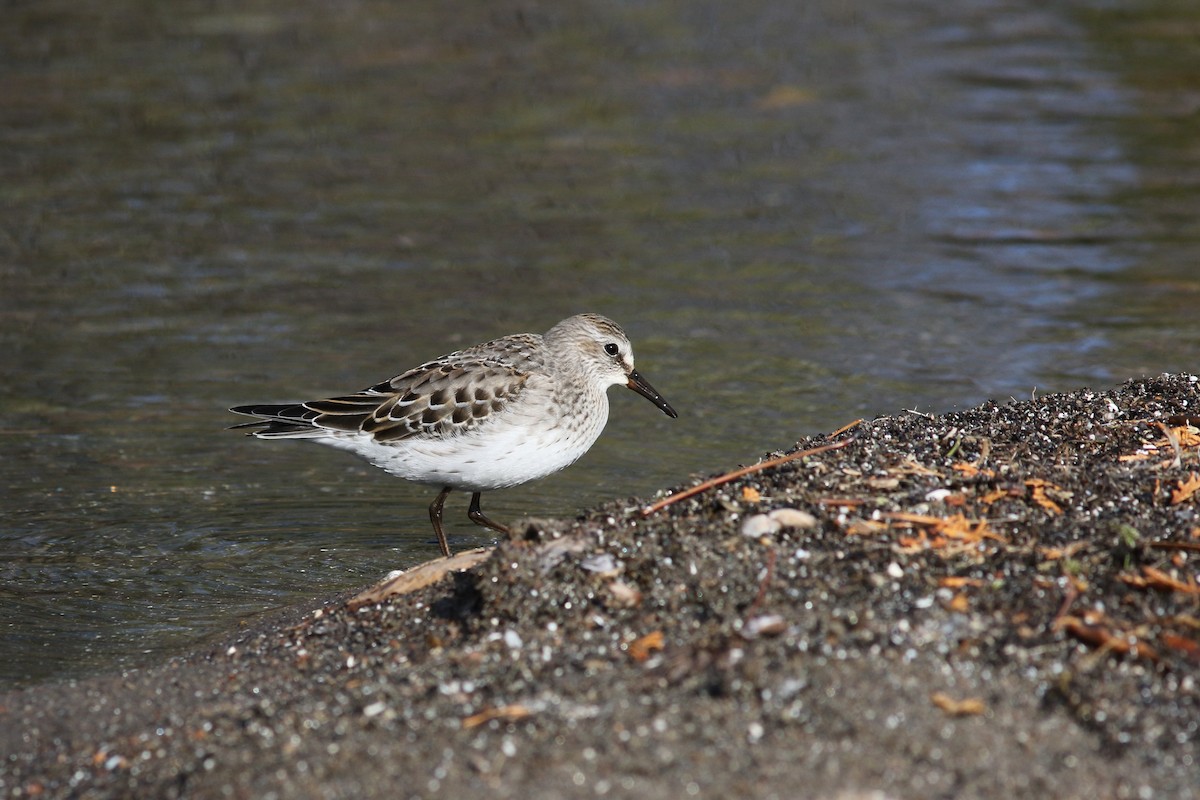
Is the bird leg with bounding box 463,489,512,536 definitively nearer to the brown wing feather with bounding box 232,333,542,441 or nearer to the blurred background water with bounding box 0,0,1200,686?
the blurred background water with bounding box 0,0,1200,686

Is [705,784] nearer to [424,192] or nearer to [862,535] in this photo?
[862,535]

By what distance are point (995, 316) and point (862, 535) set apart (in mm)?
6398

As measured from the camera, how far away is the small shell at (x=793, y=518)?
16.3 ft

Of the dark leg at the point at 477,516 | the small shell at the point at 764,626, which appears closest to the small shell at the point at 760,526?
the small shell at the point at 764,626

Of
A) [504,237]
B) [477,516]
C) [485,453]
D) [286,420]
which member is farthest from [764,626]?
[504,237]

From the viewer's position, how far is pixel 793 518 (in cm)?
500

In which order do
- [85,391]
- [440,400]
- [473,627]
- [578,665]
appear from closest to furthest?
[578,665] → [473,627] → [440,400] → [85,391]

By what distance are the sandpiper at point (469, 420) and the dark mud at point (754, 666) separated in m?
1.58

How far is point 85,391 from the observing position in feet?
32.0

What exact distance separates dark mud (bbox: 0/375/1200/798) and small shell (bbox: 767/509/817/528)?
0.12ft

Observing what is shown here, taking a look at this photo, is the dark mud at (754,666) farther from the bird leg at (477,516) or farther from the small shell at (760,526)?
the bird leg at (477,516)

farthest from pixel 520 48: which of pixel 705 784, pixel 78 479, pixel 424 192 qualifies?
pixel 705 784

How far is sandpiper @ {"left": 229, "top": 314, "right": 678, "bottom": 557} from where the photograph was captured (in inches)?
280

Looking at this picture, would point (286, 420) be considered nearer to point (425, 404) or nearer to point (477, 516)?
point (425, 404)
